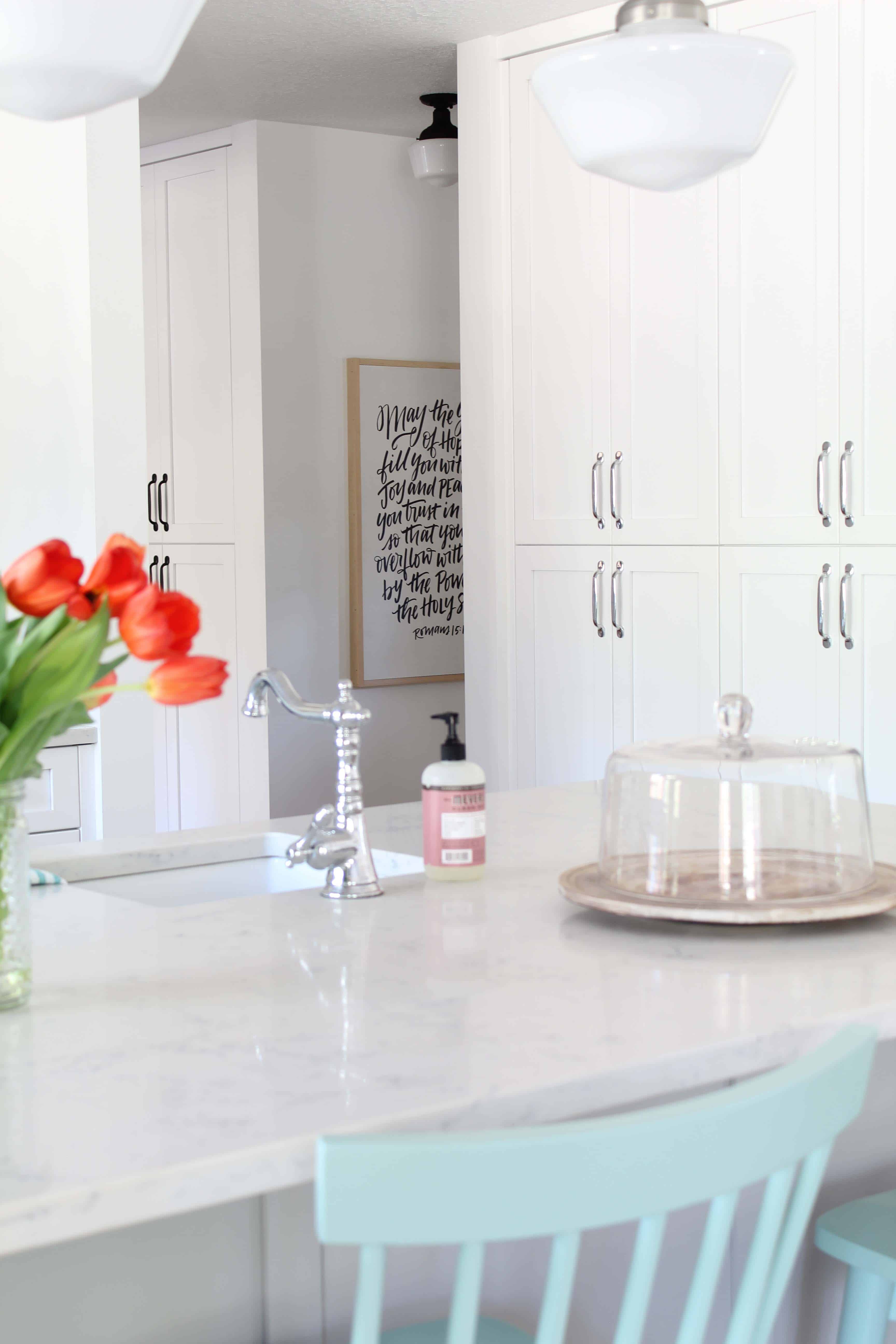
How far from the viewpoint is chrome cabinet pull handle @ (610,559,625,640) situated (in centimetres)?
387

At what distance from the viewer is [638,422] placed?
12.5 feet

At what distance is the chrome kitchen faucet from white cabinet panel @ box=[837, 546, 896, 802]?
6.35ft

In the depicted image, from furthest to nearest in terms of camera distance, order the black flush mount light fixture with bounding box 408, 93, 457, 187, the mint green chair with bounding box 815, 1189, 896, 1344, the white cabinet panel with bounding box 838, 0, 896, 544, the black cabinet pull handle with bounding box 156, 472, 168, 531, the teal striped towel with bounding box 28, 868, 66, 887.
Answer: the black cabinet pull handle with bounding box 156, 472, 168, 531 < the black flush mount light fixture with bounding box 408, 93, 457, 187 < the white cabinet panel with bounding box 838, 0, 896, 544 < the teal striped towel with bounding box 28, 868, 66, 887 < the mint green chair with bounding box 815, 1189, 896, 1344

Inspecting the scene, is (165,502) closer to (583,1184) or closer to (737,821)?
(737,821)

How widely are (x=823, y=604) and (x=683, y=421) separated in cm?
59

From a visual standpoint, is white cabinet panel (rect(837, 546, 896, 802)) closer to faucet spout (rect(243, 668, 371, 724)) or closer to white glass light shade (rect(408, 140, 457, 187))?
faucet spout (rect(243, 668, 371, 724))

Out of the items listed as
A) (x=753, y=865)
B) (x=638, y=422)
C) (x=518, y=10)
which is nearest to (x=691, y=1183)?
(x=753, y=865)

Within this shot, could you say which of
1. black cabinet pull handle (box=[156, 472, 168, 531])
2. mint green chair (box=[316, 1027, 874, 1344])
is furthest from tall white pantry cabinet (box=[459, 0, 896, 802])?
mint green chair (box=[316, 1027, 874, 1344])

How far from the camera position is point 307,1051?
112cm

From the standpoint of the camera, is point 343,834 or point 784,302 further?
point 784,302

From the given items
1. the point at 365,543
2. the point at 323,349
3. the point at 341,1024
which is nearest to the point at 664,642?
the point at 365,543

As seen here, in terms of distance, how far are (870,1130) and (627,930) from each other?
0.32 m

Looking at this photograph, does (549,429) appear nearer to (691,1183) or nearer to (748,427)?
(748,427)

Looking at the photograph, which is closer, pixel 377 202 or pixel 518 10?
pixel 518 10
